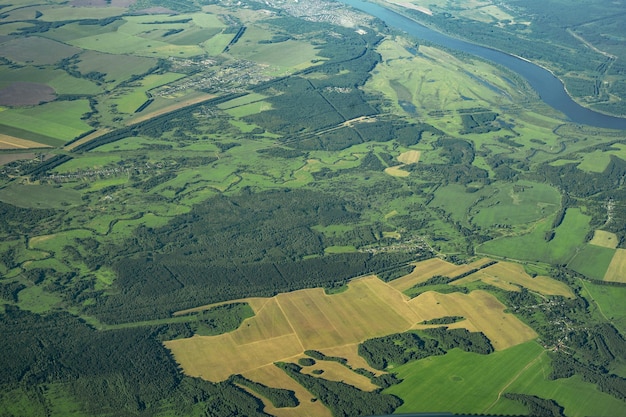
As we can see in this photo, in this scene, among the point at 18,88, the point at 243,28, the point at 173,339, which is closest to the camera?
the point at 173,339

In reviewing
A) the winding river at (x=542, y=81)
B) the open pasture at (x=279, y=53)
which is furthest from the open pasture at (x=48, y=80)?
the winding river at (x=542, y=81)

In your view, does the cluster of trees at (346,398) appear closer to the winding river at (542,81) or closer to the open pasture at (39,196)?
the open pasture at (39,196)

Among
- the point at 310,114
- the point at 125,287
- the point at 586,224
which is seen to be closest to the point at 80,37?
the point at 310,114

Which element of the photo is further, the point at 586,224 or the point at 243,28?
the point at 243,28

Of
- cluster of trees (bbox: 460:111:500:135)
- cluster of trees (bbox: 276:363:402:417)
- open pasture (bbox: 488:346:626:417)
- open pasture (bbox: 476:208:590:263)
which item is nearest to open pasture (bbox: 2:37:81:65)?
cluster of trees (bbox: 460:111:500:135)

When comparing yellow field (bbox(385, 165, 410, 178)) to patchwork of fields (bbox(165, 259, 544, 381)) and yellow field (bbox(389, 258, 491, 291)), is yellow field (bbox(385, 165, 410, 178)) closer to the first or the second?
yellow field (bbox(389, 258, 491, 291))

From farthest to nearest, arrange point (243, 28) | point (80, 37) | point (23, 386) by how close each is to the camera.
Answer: point (243, 28) → point (80, 37) → point (23, 386)

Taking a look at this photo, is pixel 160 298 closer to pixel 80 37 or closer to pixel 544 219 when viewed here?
pixel 544 219
